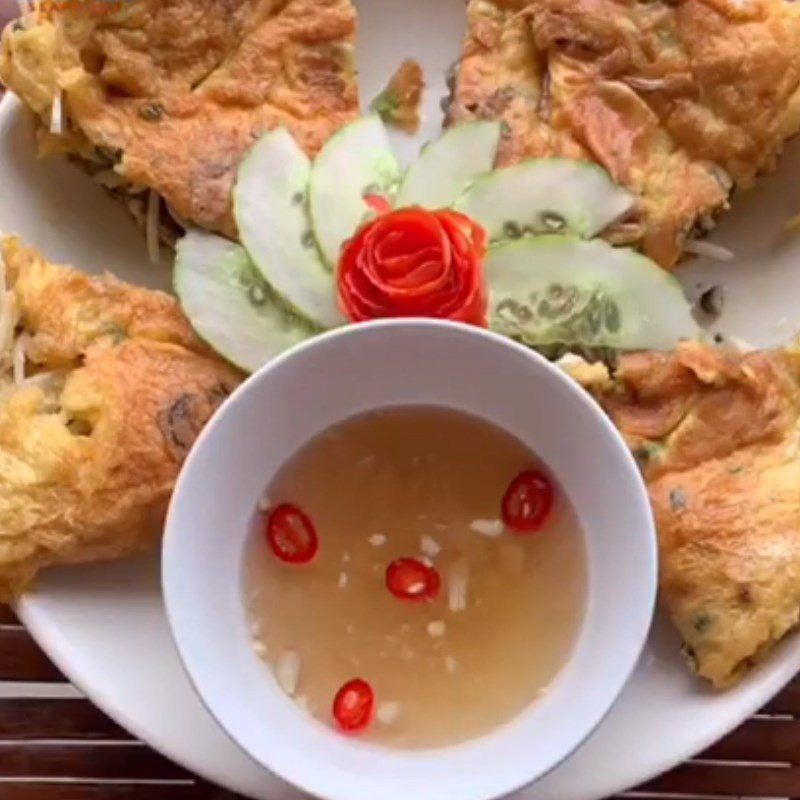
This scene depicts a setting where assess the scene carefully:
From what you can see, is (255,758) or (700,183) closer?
(255,758)

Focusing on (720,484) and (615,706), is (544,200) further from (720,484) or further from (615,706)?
(615,706)

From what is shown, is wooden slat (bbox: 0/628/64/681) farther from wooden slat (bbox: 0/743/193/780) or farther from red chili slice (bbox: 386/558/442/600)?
red chili slice (bbox: 386/558/442/600)

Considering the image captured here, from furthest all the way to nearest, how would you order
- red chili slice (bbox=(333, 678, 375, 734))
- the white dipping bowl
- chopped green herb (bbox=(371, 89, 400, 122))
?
chopped green herb (bbox=(371, 89, 400, 122))
red chili slice (bbox=(333, 678, 375, 734))
the white dipping bowl

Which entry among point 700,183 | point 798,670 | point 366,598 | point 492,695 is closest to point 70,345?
point 366,598

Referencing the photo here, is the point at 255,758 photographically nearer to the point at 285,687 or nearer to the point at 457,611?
the point at 285,687

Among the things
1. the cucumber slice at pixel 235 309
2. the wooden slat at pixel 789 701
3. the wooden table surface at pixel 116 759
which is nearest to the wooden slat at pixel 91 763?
the wooden table surface at pixel 116 759

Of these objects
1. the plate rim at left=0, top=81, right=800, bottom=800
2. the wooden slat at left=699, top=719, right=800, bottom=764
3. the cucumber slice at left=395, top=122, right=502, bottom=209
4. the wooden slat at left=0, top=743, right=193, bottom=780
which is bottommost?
the wooden slat at left=699, top=719, right=800, bottom=764

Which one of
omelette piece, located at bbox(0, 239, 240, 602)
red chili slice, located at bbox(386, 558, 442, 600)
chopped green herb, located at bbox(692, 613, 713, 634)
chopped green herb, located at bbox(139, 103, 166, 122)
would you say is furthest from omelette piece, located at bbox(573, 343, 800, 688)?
chopped green herb, located at bbox(139, 103, 166, 122)
